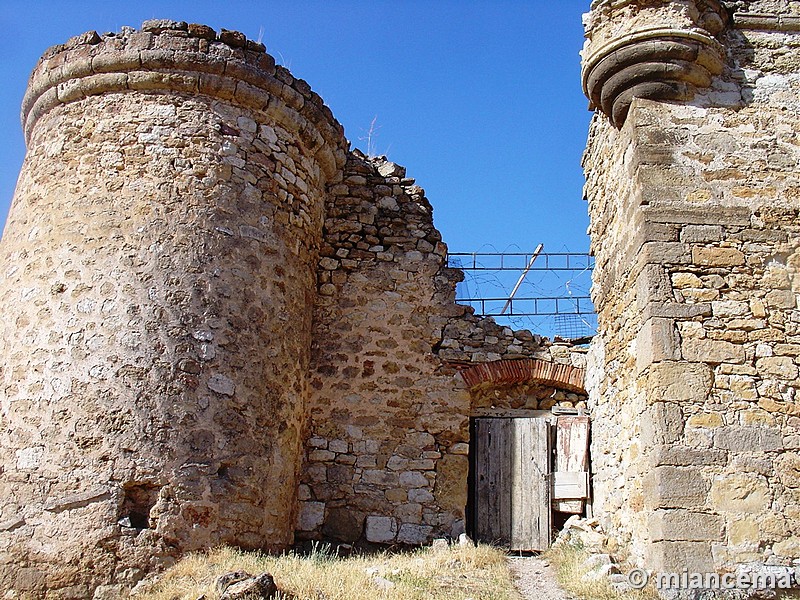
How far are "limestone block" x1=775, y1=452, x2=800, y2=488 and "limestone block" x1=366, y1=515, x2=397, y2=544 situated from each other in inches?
150

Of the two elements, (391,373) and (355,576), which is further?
(391,373)

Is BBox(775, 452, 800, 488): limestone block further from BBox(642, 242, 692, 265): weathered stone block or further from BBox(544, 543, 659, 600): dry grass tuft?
BBox(642, 242, 692, 265): weathered stone block


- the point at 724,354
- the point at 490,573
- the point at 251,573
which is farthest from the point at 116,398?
the point at 724,354

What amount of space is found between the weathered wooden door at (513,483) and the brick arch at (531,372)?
454mm

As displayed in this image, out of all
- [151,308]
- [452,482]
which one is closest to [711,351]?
[452,482]

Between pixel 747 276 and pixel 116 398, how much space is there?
534 centimetres

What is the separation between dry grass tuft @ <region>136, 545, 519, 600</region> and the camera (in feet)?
21.4

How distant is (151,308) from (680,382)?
14.8ft

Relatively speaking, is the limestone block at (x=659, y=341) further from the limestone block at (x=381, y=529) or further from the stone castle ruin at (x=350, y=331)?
the limestone block at (x=381, y=529)

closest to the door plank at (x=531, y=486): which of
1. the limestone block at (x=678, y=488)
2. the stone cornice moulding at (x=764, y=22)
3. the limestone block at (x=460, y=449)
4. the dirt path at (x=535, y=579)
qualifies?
the dirt path at (x=535, y=579)

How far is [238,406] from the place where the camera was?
7781 mm

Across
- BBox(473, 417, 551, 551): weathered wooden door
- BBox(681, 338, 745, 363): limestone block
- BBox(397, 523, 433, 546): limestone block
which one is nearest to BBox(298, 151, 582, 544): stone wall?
BBox(397, 523, 433, 546): limestone block

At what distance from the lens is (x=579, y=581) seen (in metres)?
7.07

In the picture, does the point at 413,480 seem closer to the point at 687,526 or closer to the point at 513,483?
the point at 513,483
